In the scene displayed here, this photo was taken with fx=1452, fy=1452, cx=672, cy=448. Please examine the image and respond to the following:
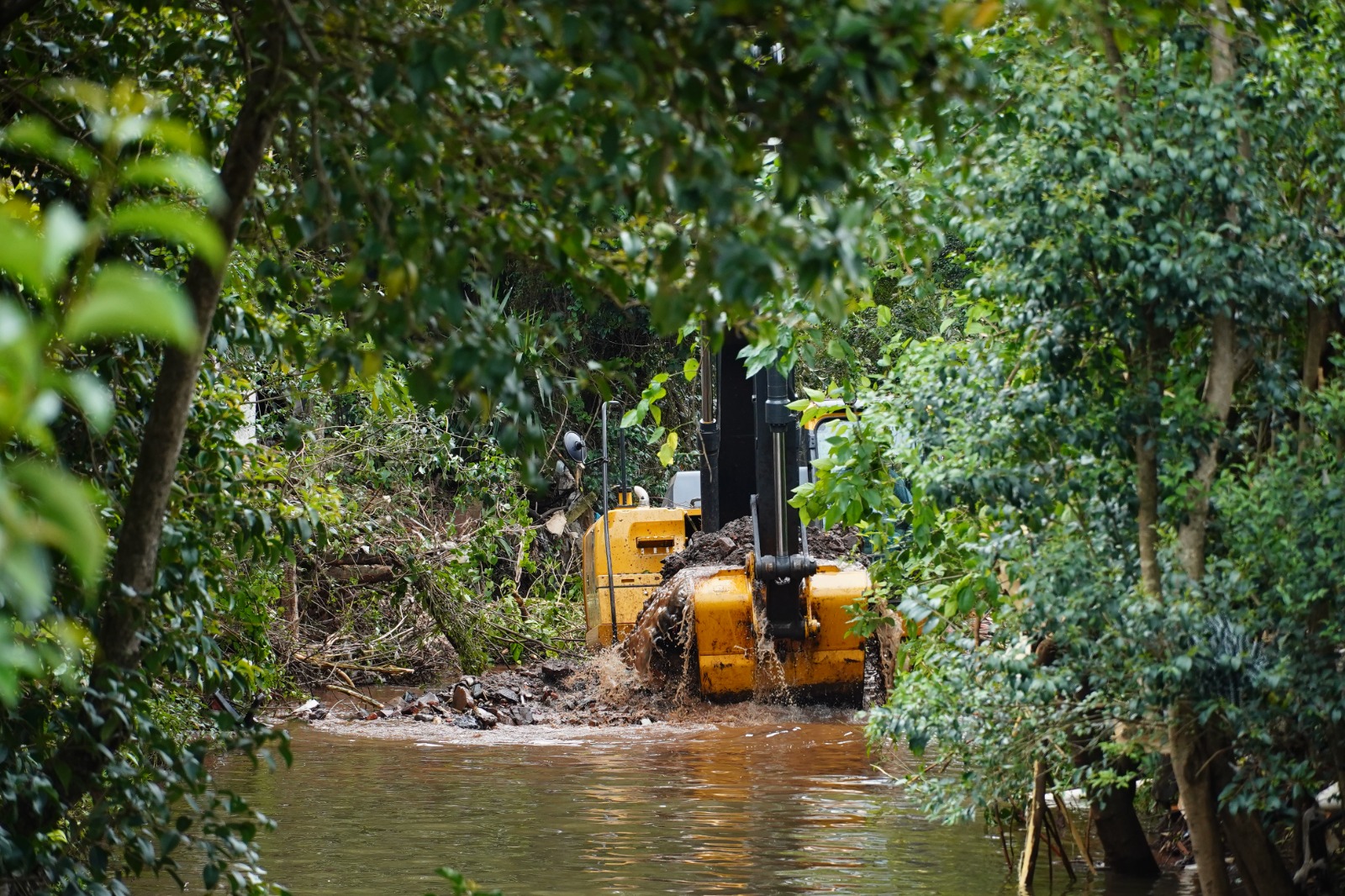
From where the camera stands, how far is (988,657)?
5.34 meters

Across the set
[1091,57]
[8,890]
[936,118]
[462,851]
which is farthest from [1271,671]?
[462,851]

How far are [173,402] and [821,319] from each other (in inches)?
137

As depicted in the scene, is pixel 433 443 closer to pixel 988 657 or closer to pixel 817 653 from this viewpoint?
pixel 817 653

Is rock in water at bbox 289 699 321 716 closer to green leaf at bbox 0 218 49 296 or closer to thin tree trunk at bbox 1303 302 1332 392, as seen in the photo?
thin tree trunk at bbox 1303 302 1332 392

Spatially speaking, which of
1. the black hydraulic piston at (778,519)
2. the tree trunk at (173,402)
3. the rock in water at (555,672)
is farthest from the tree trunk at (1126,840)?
the rock in water at (555,672)

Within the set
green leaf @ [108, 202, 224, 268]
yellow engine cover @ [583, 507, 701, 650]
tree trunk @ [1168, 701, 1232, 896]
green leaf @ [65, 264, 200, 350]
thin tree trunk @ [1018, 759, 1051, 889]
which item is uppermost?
green leaf @ [108, 202, 224, 268]

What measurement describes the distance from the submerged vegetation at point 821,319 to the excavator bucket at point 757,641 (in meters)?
6.43

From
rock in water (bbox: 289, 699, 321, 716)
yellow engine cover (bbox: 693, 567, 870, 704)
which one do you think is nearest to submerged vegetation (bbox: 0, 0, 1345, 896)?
yellow engine cover (bbox: 693, 567, 870, 704)

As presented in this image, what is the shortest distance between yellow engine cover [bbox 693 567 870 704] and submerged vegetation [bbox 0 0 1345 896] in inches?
253

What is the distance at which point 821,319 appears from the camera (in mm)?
6320

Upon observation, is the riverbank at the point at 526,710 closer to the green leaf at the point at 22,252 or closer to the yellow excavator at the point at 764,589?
the yellow excavator at the point at 764,589

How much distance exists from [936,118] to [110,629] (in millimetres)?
2353

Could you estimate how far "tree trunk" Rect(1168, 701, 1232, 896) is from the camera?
5160 millimetres

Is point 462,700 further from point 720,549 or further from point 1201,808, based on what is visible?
point 1201,808
